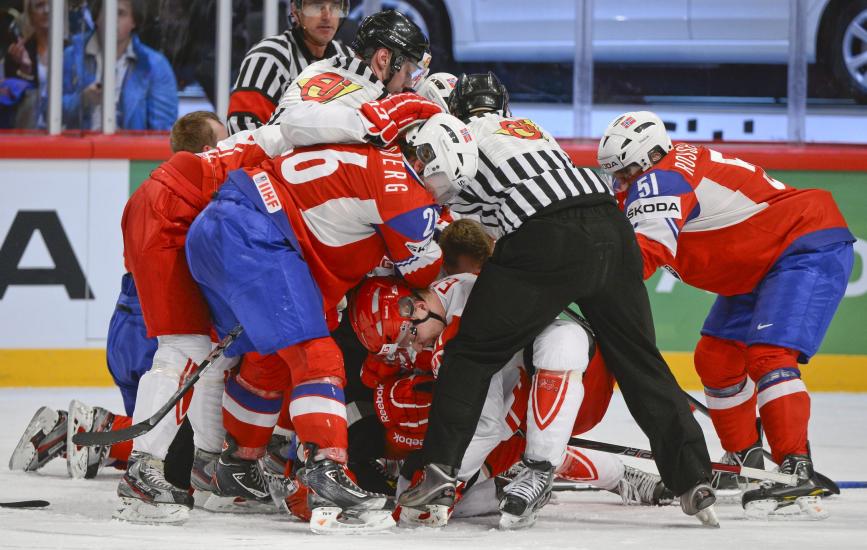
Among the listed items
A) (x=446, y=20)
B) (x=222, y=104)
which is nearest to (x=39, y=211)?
(x=222, y=104)

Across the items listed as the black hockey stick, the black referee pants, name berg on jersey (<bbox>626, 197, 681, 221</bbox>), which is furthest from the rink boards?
the black referee pants

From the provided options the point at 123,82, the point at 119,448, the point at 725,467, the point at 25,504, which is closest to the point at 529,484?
the point at 725,467

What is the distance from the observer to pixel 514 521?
3377 mm

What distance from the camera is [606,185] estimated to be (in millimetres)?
3693

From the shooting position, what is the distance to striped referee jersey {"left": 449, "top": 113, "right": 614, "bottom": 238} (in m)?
3.57

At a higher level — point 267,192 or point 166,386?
point 267,192

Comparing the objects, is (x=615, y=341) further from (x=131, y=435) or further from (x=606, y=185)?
(x=131, y=435)

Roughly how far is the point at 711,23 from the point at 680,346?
5.98ft

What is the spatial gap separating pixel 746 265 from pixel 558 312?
2.65ft

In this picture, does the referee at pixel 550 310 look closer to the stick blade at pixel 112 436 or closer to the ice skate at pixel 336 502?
the ice skate at pixel 336 502

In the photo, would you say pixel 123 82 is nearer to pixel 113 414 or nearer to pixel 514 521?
pixel 113 414

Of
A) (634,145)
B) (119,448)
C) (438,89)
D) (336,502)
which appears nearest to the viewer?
(336,502)

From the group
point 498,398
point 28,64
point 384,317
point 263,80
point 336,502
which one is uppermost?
point 28,64

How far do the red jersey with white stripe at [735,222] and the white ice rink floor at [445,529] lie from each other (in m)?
0.69
